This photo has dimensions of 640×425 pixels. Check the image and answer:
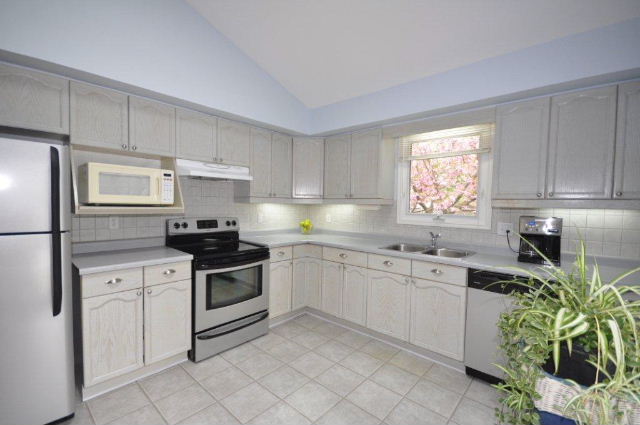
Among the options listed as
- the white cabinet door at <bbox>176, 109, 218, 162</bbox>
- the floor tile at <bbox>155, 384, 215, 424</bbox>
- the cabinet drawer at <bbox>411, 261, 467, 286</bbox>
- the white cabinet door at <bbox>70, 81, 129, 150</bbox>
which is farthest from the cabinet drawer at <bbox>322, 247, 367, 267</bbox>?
the white cabinet door at <bbox>70, 81, 129, 150</bbox>

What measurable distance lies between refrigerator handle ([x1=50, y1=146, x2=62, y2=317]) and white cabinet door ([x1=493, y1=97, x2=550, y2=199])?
305 centimetres

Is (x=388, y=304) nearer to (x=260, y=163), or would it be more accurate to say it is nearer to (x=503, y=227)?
(x=503, y=227)

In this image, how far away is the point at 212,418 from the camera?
1.80m

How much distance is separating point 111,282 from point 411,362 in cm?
241

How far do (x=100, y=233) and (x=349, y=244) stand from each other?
2241 millimetres

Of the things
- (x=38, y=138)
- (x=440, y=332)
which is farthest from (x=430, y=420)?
(x=38, y=138)

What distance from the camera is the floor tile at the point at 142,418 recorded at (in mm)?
1751

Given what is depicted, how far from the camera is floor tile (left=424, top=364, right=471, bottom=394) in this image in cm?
213

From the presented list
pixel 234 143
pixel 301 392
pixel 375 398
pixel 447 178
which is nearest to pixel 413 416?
pixel 375 398

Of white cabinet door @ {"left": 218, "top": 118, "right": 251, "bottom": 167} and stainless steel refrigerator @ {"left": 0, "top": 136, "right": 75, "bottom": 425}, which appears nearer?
stainless steel refrigerator @ {"left": 0, "top": 136, "right": 75, "bottom": 425}

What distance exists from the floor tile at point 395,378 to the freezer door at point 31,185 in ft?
7.76

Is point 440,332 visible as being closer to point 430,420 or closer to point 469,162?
point 430,420

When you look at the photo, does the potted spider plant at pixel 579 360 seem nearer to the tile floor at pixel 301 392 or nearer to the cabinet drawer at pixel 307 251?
the tile floor at pixel 301 392

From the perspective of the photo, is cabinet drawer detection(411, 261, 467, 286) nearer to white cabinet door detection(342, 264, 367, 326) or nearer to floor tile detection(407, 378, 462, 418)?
white cabinet door detection(342, 264, 367, 326)
